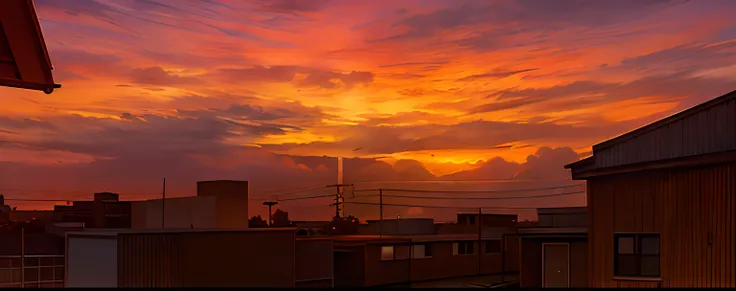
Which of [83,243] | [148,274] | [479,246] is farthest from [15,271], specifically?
[479,246]

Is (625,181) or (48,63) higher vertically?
(48,63)

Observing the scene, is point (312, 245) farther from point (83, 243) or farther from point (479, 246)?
point (479, 246)

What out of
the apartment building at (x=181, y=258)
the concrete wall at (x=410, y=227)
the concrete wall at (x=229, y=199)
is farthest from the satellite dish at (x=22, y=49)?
the concrete wall at (x=410, y=227)

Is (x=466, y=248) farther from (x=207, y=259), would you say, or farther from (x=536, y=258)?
(x=207, y=259)

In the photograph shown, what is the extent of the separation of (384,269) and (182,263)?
1989cm

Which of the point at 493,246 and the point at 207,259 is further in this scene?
the point at 493,246

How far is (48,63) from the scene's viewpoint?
954 cm

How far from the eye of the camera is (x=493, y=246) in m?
57.1

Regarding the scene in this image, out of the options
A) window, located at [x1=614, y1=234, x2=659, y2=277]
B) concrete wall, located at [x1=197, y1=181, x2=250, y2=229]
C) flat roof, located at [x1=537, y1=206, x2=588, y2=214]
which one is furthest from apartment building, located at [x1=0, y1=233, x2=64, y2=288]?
window, located at [x1=614, y1=234, x2=659, y2=277]

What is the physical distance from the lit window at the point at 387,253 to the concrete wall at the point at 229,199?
39.2 ft

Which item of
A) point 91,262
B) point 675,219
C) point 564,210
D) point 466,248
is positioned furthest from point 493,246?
point 675,219

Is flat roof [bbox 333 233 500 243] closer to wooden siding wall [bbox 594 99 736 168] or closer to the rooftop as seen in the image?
the rooftop

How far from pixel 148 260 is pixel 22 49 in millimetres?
19098

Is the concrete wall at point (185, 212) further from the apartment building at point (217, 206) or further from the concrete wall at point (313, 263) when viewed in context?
the concrete wall at point (313, 263)
